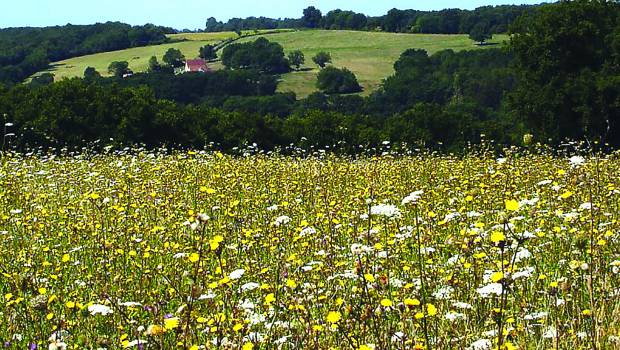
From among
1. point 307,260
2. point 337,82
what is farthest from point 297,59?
point 307,260

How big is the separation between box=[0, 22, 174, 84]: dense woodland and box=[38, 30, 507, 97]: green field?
3.82m

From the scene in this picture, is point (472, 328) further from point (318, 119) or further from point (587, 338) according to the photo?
point (318, 119)

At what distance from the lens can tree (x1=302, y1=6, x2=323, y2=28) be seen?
176m

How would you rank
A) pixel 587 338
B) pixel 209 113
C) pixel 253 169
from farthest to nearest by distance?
pixel 209 113, pixel 253 169, pixel 587 338

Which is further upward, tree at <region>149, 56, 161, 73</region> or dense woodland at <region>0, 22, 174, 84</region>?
dense woodland at <region>0, 22, 174, 84</region>

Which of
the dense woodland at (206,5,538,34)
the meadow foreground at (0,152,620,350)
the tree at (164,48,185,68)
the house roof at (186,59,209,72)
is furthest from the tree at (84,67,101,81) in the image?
the meadow foreground at (0,152,620,350)

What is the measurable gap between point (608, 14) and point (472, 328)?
35584mm

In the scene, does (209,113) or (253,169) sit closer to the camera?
(253,169)

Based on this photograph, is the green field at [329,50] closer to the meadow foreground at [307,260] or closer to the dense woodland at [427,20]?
the dense woodland at [427,20]

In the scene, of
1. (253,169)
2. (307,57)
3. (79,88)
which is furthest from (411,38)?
(253,169)

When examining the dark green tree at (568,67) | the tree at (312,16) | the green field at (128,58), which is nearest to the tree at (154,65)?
the green field at (128,58)

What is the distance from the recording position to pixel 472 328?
416cm

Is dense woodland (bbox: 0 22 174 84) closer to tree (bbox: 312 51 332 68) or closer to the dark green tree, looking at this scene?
tree (bbox: 312 51 332 68)

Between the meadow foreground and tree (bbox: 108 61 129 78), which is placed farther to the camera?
tree (bbox: 108 61 129 78)
